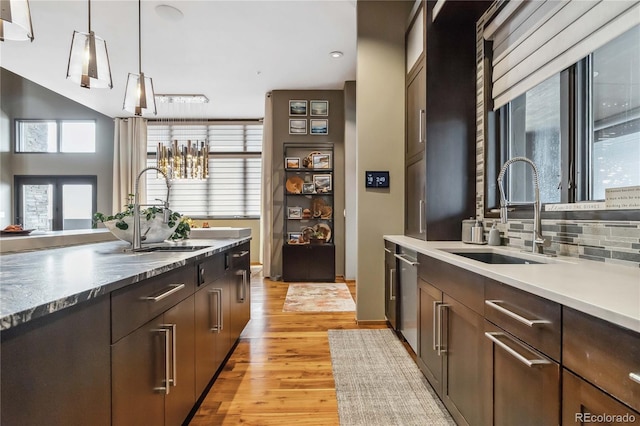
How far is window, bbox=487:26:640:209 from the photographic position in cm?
144

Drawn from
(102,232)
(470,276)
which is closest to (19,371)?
(470,276)

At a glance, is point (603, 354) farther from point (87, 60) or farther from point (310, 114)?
point (310, 114)

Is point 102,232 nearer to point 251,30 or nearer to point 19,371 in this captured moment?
point 19,371

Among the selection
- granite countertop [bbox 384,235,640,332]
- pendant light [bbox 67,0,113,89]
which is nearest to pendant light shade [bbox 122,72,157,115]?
Answer: pendant light [bbox 67,0,113,89]

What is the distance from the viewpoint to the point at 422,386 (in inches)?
81.8

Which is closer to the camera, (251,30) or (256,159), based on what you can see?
(251,30)

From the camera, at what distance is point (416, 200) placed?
3000 millimetres

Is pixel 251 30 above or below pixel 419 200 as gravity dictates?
above

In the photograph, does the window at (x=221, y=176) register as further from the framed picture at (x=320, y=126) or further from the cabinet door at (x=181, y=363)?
the cabinet door at (x=181, y=363)

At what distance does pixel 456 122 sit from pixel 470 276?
5.63ft

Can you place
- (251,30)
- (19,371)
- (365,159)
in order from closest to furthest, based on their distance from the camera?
(19,371), (365,159), (251,30)

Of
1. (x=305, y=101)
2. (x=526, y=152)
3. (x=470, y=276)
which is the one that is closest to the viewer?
(x=470, y=276)

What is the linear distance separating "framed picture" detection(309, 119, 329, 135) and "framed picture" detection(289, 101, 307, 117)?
224mm

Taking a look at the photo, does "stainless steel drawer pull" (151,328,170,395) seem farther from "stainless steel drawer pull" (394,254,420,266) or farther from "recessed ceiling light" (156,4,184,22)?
"recessed ceiling light" (156,4,184,22)
